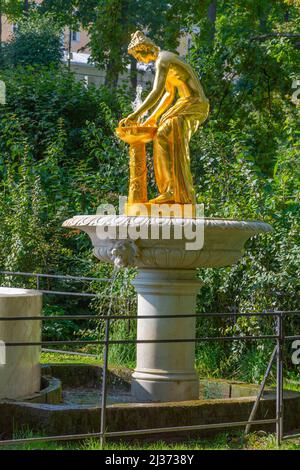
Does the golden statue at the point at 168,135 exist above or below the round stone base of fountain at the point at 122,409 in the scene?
above

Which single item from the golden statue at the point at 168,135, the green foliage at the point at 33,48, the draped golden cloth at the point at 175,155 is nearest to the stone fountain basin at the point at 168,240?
the golden statue at the point at 168,135

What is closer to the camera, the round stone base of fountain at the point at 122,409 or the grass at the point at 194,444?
the grass at the point at 194,444

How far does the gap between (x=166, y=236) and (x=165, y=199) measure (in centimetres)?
70

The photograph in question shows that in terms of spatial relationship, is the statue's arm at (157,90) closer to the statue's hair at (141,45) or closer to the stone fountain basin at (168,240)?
the statue's hair at (141,45)

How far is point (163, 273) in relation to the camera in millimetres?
8109

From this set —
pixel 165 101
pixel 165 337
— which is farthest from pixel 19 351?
pixel 165 101

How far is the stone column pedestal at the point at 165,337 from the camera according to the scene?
8.05 meters

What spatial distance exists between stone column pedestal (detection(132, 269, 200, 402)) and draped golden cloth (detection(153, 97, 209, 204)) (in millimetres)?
702

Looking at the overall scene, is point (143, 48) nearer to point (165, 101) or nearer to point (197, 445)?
point (165, 101)

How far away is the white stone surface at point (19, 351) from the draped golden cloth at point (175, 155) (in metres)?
1.50

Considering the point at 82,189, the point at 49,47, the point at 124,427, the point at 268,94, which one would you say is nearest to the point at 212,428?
the point at 124,427

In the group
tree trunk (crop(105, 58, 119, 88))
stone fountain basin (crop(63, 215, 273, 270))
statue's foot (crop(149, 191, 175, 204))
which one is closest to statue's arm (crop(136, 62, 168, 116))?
statue's foot (crop(149, 191, 175, 204))

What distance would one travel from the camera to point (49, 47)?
24.2 m

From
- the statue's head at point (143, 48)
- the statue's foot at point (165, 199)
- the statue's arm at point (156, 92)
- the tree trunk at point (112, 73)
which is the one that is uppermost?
the tree trunk at point (112, 73)
